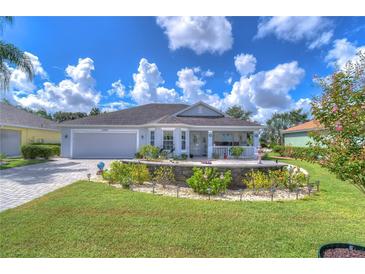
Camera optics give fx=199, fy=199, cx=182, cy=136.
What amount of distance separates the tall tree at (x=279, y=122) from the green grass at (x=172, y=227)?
4101 centimetres

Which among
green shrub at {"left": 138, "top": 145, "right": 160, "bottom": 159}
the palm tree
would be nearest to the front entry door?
green shrub at {"left": 138, "top": 145, "right": 160, "bottom": 159}

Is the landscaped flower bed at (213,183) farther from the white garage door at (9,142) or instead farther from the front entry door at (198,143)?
the white garage door at (9,142)

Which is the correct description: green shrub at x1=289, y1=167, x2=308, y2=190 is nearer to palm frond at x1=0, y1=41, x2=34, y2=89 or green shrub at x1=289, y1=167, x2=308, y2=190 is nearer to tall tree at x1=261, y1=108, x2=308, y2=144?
palm frond at x1=0, y1=41, x2=34, y2=89

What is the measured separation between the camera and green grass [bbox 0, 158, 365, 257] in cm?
348

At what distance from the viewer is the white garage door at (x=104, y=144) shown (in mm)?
19156

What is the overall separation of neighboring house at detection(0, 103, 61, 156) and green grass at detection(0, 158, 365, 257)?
61.0ft

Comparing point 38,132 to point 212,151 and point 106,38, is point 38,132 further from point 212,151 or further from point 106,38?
point 106,38

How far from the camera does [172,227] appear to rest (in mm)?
4277

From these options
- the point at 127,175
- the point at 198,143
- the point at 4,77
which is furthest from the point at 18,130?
the point at 127,175

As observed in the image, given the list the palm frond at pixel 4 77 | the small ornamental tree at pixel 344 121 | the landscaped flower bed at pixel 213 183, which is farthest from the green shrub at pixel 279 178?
the palm frond at pixel 4 77

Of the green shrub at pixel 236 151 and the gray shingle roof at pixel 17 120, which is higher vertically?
the gray shingle roof at pixel 17 120
